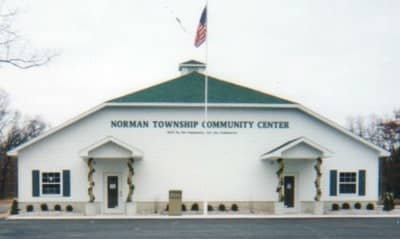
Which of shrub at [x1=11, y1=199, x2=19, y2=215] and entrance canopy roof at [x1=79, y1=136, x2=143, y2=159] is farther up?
entrance canopy roof at [x1=79, y1=136, x2=143, y2=159]

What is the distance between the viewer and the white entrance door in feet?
65.2

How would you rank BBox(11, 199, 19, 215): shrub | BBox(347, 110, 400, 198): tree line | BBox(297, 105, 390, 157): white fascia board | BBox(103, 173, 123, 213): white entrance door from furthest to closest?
BBox(347, 110, 400, 198): tree line < BBox(297, 105, 390, 157): white fascia board < BBox(103, 173, 123, 213): white entrance door < BBox(11, 199, 19, 215): shrub

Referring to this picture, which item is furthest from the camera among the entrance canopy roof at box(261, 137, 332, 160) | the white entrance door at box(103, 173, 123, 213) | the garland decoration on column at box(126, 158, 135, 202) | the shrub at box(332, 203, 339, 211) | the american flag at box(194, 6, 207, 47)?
the shrub at box(332, 203, 339, 211)

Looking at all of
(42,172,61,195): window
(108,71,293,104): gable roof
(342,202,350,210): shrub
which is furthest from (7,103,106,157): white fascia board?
(342,202,350,210): shrub

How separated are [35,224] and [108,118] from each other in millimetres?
6650

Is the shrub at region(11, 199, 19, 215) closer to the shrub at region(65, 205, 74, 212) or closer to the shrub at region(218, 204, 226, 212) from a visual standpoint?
the shrub at region(65, 205, 74, 212)

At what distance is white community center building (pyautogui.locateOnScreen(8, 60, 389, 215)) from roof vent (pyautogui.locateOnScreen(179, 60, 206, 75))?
13.0 ft

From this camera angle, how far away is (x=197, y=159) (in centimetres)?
2020

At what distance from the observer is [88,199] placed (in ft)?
64.3

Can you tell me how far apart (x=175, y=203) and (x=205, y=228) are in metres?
3.72

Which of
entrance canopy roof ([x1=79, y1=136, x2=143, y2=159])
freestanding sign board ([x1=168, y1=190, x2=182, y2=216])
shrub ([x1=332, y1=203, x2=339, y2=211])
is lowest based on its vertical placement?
shrub ([x1=332, y1=203, x2=339, y2=211])

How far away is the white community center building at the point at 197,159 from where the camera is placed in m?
19.6

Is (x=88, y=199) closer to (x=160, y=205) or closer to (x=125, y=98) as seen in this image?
(x=160, y=205)

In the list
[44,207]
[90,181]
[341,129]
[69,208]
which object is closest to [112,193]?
[90,181]
